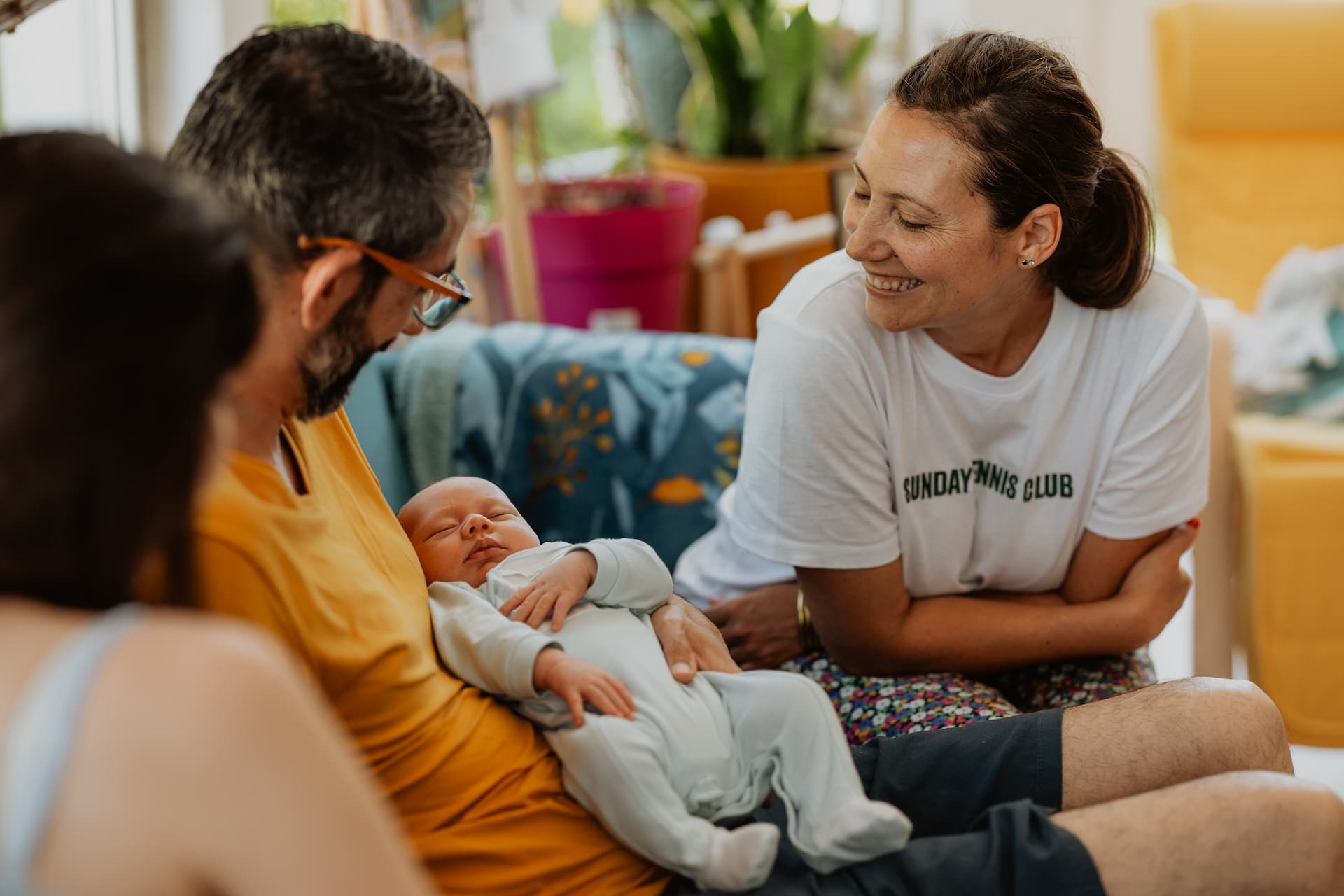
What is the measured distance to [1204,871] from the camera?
120 cm

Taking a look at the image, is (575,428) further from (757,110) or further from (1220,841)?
(757,110)

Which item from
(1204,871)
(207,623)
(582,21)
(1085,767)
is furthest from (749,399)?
(582,21)

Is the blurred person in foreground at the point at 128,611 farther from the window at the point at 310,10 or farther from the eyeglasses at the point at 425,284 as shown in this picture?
the window at the point at 310,10

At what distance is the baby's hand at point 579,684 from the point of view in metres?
1.21

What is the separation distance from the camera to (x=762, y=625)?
5.83 ft

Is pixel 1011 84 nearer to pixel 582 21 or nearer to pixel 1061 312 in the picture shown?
pixel 1061 312

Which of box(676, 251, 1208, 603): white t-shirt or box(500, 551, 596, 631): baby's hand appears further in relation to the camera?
box(676, 251, 1208, 603): white t-shirt

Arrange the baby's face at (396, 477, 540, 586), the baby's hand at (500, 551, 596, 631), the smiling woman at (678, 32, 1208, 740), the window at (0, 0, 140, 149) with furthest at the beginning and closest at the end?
the window at (0, 0, 140, 149)
the smiling woman at (678, 32, 1208, 740)
the baby's face at (396, 477, 540, 586)
the baby's hand at (500, 551, 596, 631)

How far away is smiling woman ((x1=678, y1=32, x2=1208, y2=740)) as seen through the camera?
60.7 inches

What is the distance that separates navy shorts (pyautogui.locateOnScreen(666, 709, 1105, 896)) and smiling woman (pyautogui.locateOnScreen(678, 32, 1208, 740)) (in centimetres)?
15

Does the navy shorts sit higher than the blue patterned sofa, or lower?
lower

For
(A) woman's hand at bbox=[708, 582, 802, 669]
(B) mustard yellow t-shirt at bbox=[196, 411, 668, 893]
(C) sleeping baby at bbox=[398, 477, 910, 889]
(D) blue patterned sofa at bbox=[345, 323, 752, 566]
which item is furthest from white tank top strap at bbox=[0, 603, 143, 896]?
(D) blue patterned sofa at bbox=[345, 323, 752, 566]

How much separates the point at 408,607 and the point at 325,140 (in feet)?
1.45

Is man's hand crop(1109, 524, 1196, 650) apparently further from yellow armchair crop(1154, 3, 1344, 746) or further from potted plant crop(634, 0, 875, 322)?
yellow armchair crop(1154, 3, 1344, 746)
